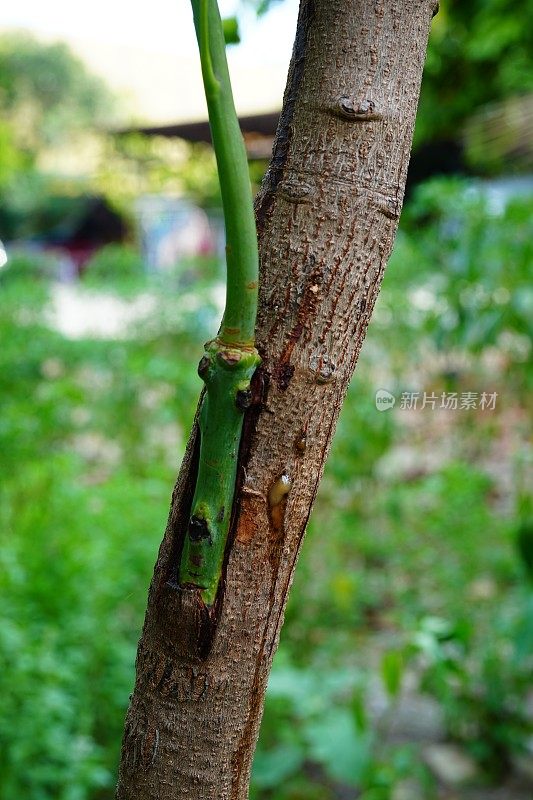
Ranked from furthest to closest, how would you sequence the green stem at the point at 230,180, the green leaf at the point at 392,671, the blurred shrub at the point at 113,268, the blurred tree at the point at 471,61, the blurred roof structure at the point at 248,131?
the blurred roof structure at the point at 248,131, the blurred shrub at the point at 113,268, the blurred tree at the point at 471,61, the green leaf at the point at 392,671, the green stem at the point at 230,180

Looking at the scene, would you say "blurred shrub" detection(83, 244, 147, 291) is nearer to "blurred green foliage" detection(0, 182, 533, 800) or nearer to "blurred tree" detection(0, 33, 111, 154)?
"blurred green foliage" detection(0, 182, 533, 800)

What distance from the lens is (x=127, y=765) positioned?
0.52 metres

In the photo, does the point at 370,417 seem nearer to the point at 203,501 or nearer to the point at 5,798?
the point at 5,798

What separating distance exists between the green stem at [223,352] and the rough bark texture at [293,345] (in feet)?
0.03

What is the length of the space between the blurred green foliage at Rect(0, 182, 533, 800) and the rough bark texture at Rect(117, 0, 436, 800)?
84 centimetres

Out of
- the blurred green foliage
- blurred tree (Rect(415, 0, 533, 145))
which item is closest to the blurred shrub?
the blurred green foliage

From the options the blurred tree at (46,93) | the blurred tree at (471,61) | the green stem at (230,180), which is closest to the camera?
the green stem at (230,180)

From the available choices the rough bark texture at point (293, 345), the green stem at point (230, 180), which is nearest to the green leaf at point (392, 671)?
the rough bark texture at point (293, 345)

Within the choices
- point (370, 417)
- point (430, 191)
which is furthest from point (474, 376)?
point (430, 191)

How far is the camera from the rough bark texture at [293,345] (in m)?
0.48

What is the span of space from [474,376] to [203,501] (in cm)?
222

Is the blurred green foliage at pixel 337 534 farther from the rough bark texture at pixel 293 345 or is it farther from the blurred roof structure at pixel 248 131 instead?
the blurred roof structure at pixel 248 131

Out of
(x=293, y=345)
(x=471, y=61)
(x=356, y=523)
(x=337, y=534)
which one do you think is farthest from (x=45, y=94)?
(x=293, y=345)

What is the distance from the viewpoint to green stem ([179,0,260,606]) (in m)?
0.43
